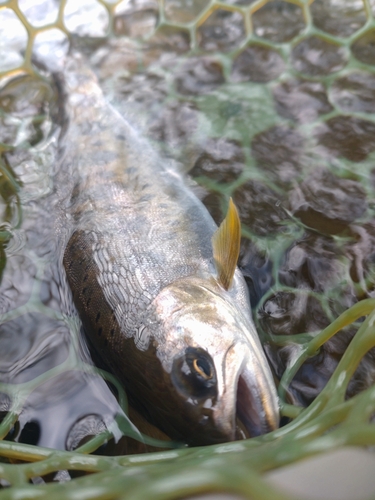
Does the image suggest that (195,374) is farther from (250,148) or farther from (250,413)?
(250,148)

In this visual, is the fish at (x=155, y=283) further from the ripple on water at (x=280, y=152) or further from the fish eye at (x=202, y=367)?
the ripple on water at (x=280, y=152)

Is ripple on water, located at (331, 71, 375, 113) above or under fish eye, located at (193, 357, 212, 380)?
above

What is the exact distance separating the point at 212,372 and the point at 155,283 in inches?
15.5

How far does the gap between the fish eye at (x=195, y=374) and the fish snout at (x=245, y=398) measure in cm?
3

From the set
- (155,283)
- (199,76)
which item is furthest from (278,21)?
(155,283)

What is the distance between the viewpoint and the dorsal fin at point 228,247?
158 centimetres

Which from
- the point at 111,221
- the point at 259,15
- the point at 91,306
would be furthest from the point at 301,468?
the point at 259,15

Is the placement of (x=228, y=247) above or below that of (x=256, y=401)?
above

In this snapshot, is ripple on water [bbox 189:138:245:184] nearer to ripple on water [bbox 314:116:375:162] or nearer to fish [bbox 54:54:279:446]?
fish [bbox 54:54:279:446]

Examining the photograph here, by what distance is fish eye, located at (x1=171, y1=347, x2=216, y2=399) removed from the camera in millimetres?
1363

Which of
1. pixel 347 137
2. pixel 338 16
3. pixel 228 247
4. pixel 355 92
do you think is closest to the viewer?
pixel 228 247

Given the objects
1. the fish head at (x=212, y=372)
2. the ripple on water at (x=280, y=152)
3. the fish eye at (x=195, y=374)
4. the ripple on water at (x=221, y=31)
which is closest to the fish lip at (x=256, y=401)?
the fish head at (x=212, y=372)

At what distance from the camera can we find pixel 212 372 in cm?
138

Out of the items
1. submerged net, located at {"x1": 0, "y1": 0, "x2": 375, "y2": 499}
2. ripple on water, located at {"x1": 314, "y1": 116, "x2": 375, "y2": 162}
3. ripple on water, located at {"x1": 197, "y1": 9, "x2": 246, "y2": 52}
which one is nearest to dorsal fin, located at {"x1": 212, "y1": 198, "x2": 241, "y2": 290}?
submerged net, located at {"x1": 0, "y1": 0, "x2": 375, "y2": 499}
